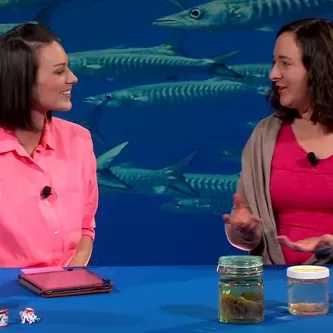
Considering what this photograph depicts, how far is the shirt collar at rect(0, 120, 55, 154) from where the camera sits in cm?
226

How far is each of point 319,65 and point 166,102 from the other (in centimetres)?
127

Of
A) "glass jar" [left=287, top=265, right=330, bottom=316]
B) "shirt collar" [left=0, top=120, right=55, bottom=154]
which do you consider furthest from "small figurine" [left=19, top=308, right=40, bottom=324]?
"shirt collar" [left=0, top=120, right=55, bottom=154]

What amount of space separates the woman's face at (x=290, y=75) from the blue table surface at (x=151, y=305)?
24.8 inches

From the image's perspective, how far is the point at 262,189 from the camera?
235cm

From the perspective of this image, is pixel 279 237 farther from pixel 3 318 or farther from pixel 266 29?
pixel 266 29

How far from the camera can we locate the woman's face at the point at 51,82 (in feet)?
7.70

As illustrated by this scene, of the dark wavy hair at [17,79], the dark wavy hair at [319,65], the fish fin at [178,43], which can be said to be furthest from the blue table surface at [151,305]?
the fish fin at [178,43]

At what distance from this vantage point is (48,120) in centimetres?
241

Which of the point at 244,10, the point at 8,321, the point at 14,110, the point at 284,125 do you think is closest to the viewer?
the point at 8,321

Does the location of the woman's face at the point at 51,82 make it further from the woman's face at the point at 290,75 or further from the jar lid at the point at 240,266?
the jar lid at the point at 240,266

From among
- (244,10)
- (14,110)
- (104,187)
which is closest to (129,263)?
(104,187)

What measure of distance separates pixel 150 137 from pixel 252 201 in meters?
1.33

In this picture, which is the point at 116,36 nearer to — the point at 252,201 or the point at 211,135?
the point at 211,135

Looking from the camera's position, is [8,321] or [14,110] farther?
[14,110]
